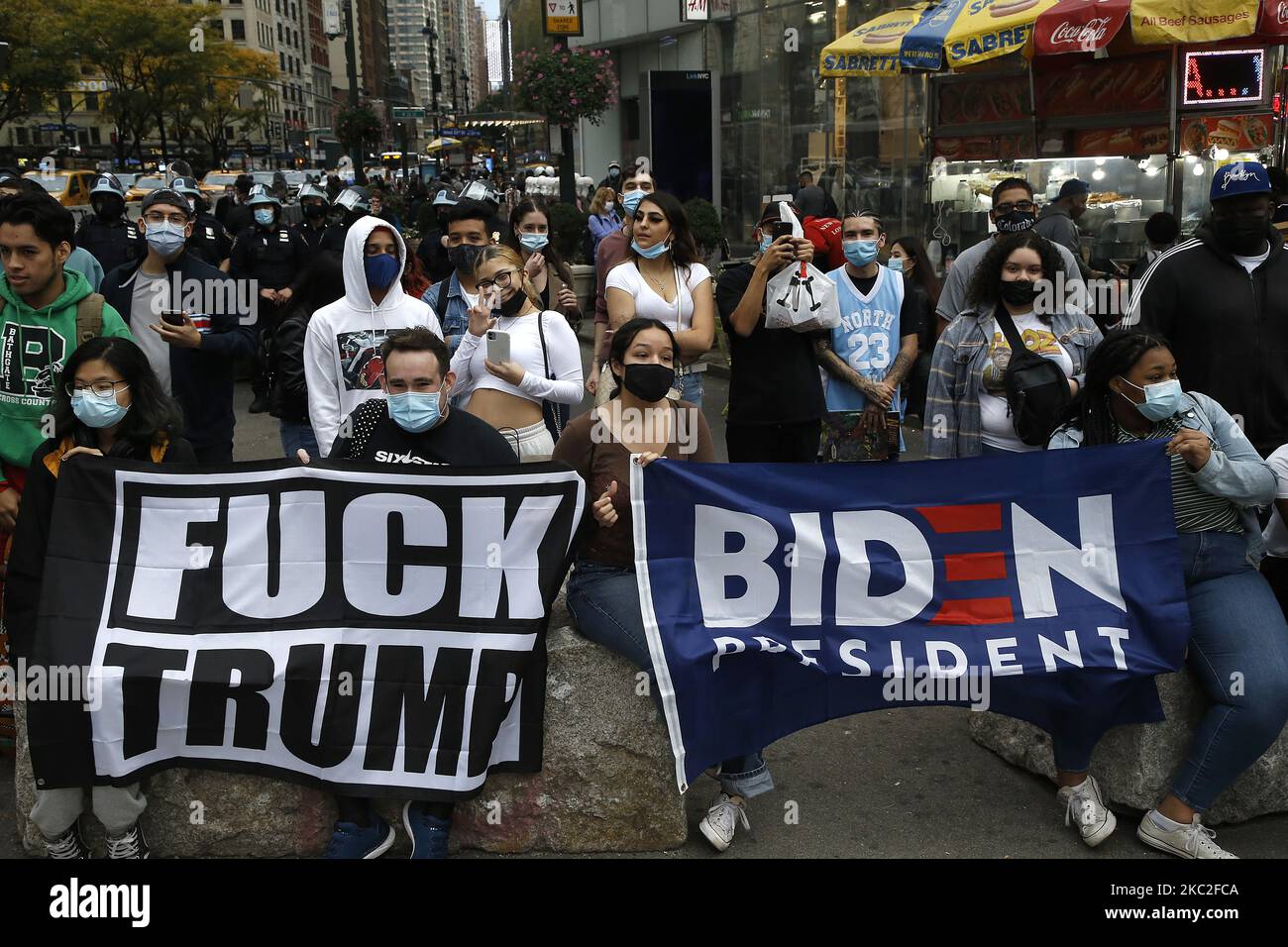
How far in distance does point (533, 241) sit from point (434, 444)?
3.12 m

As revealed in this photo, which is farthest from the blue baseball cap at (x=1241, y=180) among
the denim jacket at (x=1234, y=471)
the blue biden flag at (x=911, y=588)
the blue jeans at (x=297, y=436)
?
the blue jeans at (x=297, y=436)

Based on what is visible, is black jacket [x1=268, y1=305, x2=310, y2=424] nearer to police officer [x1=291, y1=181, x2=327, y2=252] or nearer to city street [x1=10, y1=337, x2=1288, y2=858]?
city street [x1=10, y1=337, x2=1288, y2=858]

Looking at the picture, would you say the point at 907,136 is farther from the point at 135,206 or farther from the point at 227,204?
the point at 135,206

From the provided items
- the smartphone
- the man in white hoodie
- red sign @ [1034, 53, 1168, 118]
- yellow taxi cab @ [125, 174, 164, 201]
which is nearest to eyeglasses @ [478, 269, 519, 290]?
the smartphone

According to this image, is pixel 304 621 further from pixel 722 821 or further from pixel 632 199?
pixel 632 199

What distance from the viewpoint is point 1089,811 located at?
4102 mm

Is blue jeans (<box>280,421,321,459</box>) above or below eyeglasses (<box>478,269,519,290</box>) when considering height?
below

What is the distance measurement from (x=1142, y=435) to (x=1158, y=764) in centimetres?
114

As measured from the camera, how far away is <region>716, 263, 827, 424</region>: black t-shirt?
18.9ft

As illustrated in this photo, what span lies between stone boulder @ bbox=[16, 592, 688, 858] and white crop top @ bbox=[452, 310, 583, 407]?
160 cm

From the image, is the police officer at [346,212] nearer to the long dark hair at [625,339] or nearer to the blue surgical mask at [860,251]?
the blue surgical mask at [860,251]

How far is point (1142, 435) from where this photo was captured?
428 cm

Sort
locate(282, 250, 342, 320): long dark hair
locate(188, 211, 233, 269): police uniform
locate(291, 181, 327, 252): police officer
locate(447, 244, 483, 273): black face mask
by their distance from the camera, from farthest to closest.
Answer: locate(291, 181, 327, 252): police officer, locate(188, 211, 233, 269): police uniform, locate(447, 244, 483, 273): black face mask, locate(282, 250, 342, 320): long dark hair

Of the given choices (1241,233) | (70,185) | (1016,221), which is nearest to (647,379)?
(1241,233)
